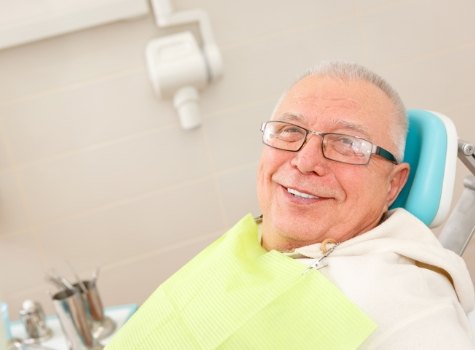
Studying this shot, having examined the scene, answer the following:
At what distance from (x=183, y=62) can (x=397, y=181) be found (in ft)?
2.67

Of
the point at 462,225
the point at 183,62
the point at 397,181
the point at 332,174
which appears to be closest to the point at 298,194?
the point at 332,174

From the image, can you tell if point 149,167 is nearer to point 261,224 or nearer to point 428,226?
point 261,224

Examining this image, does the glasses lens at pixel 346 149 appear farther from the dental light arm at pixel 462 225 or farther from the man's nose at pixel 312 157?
the dental light arm at pixel 462 225

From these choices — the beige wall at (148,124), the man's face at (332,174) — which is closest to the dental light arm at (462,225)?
the man's face at (332,174)

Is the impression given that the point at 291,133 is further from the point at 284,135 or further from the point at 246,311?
the point at 246,311

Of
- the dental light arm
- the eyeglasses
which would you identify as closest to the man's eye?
the eyeglasses

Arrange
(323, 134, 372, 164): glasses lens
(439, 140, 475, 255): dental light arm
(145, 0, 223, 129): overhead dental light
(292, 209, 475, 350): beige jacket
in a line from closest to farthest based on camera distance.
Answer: (292, 209, 475, 350): beige jacket → (323, 134, 372, 164): glasses lens → (439, 140, 475, 255): dental light arm → (145, 0, 223, 129): overhead dental light

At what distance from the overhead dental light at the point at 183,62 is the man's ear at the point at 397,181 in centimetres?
77

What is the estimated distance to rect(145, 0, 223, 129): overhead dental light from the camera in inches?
65.2

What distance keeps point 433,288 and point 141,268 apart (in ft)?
3.91

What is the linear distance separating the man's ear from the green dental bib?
0.31 m

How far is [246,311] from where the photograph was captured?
918 millimetres

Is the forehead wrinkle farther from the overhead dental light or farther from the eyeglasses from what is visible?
the overhead dental light

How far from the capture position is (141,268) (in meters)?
1.87
